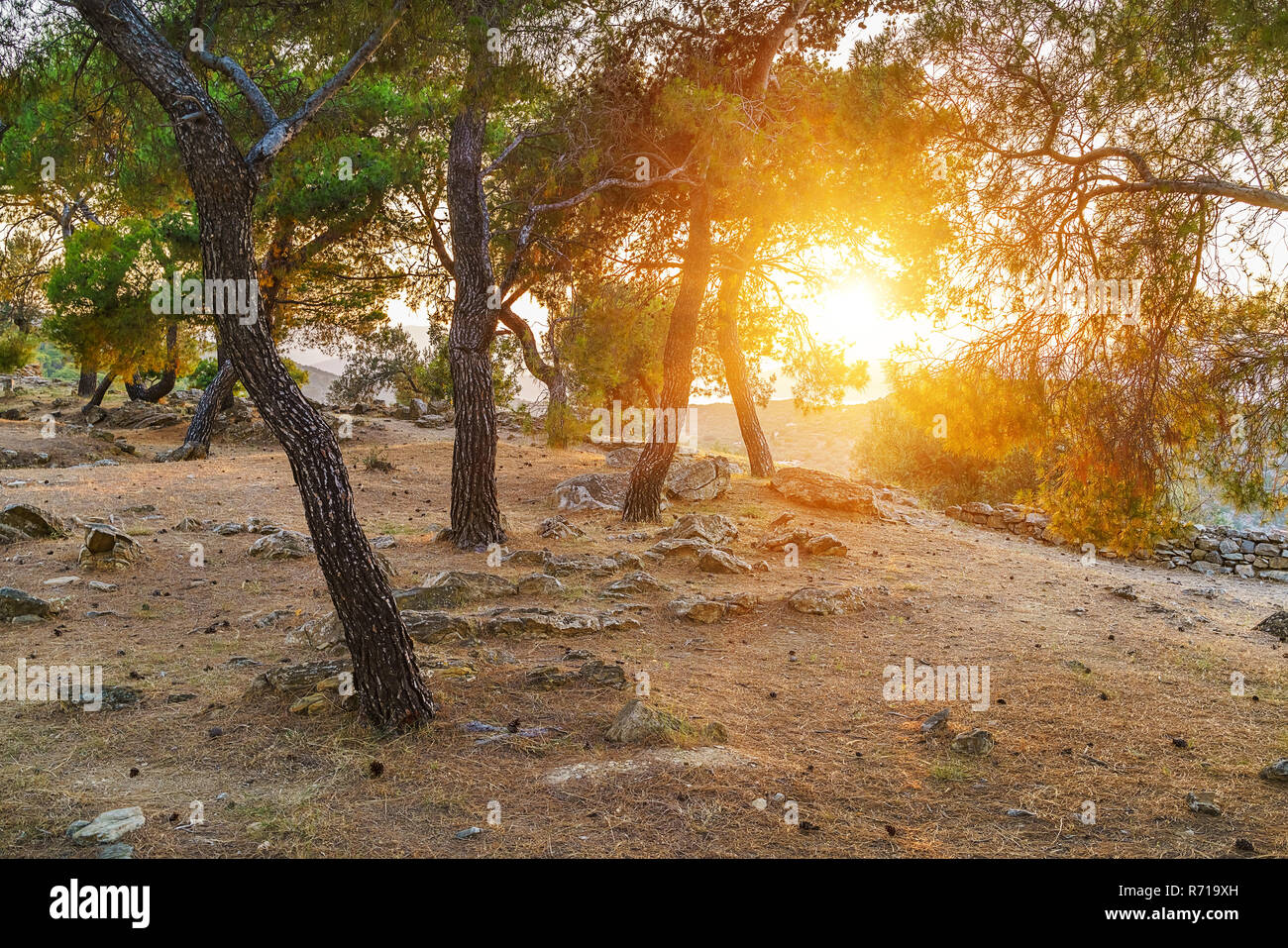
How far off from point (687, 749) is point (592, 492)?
9994 millimetres

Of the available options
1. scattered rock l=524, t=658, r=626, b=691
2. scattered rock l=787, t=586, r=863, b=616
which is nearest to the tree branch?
scattered rock l=524, t=658, r=626, b=691

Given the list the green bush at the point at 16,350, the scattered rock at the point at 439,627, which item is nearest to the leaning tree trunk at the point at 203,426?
the green bush at the point at 16,350

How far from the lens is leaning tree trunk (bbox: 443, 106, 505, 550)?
1107 centimetres

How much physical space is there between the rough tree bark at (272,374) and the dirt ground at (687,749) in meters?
0.41

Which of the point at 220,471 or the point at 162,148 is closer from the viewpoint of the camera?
the point at 162,148

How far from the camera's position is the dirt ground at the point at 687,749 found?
431 cm

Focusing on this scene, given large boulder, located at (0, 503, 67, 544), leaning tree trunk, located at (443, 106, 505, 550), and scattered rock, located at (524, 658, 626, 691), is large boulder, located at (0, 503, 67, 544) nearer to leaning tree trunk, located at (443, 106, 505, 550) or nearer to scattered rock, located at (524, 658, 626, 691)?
leaning tree trunk, located at (443, 106, 505, 550)

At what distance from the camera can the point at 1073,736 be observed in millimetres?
5824

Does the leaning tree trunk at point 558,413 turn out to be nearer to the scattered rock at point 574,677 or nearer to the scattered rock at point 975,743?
the scattered rock at point 574,677

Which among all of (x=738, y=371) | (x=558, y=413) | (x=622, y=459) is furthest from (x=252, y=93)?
(x=622, y=459)

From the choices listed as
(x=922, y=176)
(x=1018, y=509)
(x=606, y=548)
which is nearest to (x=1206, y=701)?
(x=922, y=176)
